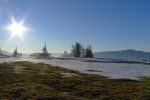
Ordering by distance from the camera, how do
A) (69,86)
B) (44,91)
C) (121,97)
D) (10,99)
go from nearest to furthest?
(10,99)
(121,97)
(44,91)
(69,86)

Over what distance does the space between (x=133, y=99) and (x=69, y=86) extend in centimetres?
785

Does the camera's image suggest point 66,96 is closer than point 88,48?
Yes

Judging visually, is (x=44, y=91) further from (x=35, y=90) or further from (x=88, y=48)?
(x=88, y=48)

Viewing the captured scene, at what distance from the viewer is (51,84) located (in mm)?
28922

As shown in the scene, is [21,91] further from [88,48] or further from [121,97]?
[88,48]

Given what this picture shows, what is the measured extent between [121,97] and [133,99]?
109 cm

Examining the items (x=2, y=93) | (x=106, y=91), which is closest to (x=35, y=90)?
(x=2, y=93)

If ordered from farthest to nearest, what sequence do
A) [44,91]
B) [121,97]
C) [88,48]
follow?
1. [88,48]
2. [44,91]
3. [121,97]

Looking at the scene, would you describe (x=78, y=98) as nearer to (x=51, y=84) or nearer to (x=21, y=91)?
(x=21, y=91)

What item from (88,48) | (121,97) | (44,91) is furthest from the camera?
(88,48)

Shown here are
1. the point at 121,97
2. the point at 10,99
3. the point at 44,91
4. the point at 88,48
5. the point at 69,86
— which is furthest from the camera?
the point at 88,48

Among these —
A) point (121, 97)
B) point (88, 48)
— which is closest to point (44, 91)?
point (121, 97)

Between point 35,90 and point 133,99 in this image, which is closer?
point 133,99

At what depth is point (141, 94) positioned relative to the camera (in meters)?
23.0
